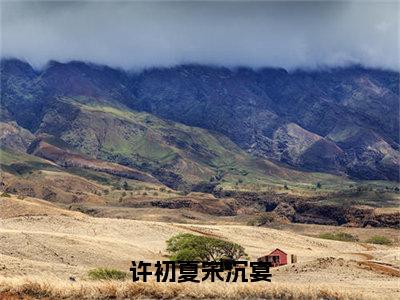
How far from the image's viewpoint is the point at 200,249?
59.9 m

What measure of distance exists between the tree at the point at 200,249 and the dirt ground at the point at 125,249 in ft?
11.0

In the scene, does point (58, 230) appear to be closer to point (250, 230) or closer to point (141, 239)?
point (141, 239)

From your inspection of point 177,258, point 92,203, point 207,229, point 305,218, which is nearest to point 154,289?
point 177,258

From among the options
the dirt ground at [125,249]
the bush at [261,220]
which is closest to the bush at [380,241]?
the dirt ground at [125,249]

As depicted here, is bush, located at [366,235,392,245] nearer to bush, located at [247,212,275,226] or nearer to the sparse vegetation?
bush, located at [247,212,275,226]

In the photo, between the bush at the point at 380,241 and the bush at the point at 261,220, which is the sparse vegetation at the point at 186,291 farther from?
the bush at the point at 261,220

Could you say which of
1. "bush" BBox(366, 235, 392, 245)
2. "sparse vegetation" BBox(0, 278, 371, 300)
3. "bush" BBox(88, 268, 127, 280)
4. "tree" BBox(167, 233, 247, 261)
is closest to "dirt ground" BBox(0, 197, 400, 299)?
"bush" BBox(88, 268, 127, 280)

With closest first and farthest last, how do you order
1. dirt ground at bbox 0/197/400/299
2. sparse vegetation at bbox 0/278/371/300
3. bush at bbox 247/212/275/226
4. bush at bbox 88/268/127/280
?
sparse vegetation at bbox 0/278/371/300 → bush at bbox 88/268/127/280 → dirt ground at bbox 0/197/400/299 → bush at bbox 247/212/275/226

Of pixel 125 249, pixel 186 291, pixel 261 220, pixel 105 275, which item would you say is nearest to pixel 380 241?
pixel 261 220

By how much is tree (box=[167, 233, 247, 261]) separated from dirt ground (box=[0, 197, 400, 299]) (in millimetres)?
3360

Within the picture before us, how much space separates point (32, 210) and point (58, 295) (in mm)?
68568

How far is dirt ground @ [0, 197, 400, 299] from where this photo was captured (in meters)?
39.5

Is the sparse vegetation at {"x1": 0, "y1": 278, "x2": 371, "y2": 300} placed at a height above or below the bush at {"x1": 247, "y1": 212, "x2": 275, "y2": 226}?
below

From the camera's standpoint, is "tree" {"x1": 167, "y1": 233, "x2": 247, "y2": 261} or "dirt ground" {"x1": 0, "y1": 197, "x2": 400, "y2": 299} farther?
"tree" {"x1": 167, "y1": 233, "x2": 247, "y2": 261}
